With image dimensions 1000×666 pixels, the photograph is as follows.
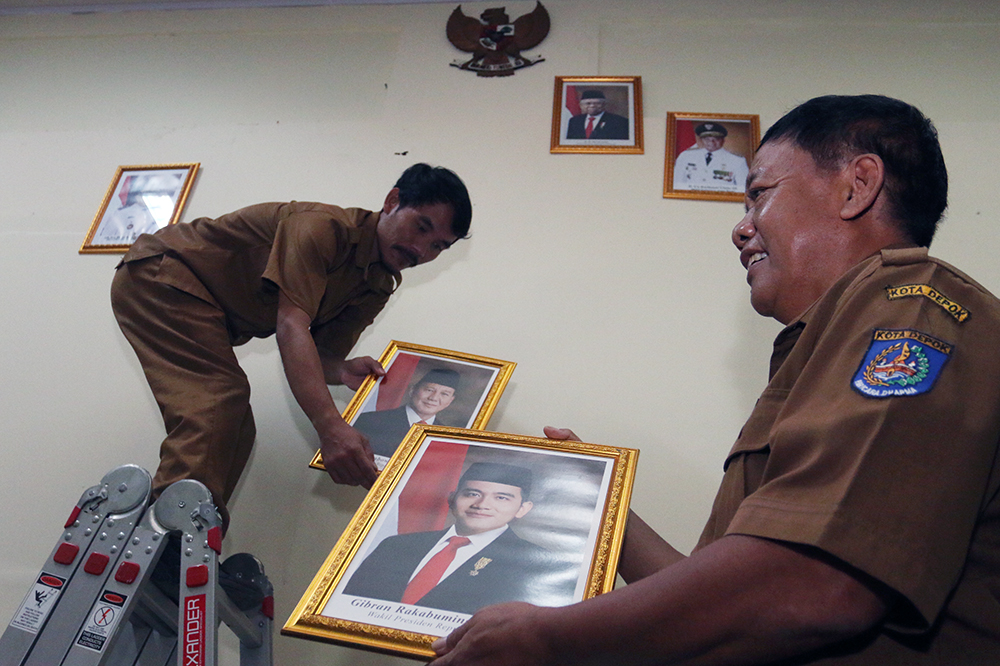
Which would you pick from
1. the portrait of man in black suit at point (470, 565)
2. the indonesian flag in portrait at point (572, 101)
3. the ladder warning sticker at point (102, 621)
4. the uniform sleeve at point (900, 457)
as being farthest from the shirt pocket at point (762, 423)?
the indonesian flag in portrait at point (572, 101)

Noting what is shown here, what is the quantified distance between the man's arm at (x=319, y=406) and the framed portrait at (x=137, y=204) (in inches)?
47.0

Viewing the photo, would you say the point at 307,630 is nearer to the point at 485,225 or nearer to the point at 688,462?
the point at 688,462

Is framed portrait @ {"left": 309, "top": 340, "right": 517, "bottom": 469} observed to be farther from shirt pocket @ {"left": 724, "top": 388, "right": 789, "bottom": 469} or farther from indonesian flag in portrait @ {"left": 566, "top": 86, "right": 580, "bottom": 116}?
indonesian flag in portrait @ {"left": 566, "top": 86, "right": 580, "bottom": 116}

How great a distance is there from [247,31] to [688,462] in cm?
260

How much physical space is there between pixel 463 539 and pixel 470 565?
0.05 metres

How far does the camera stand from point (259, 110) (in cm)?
280

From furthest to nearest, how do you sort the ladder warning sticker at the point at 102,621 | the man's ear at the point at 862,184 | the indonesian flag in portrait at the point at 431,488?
the ladder warning sticker at the point at 102,621, the indonesian flag in portrait at the point at 431,488, the man's ear at the point at 862,184

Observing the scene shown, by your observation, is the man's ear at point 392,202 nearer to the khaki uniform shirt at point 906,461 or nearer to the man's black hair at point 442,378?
the man's black hair at point 442,378

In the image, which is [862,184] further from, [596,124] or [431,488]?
[596,124]

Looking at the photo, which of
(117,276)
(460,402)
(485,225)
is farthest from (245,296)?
(485,225)

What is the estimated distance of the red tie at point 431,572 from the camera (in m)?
0.90

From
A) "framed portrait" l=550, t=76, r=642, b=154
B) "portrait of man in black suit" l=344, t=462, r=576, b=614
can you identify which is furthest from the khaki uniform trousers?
"framed portrait" l=550, t=76, r=642, b=154

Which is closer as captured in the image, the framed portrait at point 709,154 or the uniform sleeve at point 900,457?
the uniform sleeve at point 900,457

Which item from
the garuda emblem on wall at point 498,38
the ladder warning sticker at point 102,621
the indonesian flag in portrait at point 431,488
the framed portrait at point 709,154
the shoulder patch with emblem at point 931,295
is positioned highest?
the garuda emblem on wall at point 498,38
